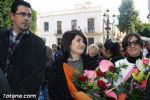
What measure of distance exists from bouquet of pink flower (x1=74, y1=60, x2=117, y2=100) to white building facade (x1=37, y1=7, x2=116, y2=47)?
5760cm

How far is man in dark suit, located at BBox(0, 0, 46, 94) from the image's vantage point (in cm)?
416

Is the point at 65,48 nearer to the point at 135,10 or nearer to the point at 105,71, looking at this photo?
the point at 105,71

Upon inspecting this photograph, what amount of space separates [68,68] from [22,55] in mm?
546

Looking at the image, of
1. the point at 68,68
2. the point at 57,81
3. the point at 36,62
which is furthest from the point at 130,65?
the point at 36,62

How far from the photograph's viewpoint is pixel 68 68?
4.48 m

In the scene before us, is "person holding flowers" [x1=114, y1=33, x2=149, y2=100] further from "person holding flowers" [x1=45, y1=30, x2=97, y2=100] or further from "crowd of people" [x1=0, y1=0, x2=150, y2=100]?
"person holding flowers" [x1=45, y1=30, x2=97, y2=100]

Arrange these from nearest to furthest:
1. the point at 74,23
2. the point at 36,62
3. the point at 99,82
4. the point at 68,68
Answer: the point at 99,82 → the point at 36,62 → the point at 68,68 → the point at 74,23

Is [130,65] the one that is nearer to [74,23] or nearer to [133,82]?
[133,82]

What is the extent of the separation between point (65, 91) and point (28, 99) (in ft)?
1.81

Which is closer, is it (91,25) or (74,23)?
(91,25)

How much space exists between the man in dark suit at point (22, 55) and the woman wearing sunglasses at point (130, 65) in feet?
2.90

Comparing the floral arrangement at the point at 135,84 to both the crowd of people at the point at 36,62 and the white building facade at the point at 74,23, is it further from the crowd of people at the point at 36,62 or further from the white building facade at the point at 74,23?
the white building facade at the point at 74,23

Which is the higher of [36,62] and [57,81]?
[36,62]

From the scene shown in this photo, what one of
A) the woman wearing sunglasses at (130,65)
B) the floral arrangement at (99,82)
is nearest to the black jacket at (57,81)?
the floral arrangement at (99,82)
